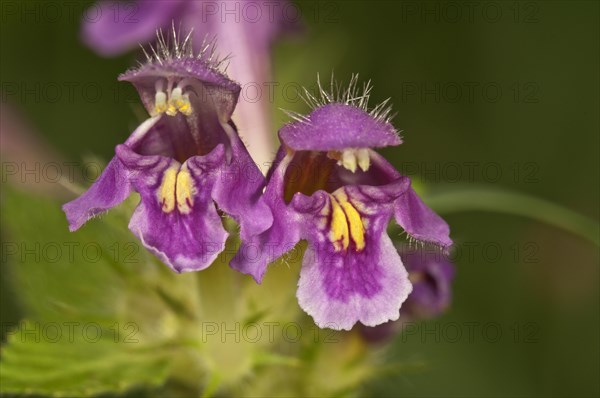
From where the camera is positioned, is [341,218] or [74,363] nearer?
[341,218]

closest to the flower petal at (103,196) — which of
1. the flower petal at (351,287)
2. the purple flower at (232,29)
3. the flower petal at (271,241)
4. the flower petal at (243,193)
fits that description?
the flower petal at (243,193)

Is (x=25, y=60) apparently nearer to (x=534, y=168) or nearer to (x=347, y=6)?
(x=347, y=6)

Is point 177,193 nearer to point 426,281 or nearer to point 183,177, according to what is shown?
point 183,177

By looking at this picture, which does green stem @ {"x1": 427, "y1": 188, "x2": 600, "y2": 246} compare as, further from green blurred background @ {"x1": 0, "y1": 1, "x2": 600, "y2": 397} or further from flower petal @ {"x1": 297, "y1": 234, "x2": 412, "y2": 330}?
green blurred background @ {"x1": 0, "y1": 1, "x2": 600, "y2": 397}

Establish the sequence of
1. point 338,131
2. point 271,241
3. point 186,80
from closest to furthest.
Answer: point 271,241 → point 338,131 → point 186,80

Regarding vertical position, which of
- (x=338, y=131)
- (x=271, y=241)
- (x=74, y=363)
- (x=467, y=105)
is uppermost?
(x=338, y=131)

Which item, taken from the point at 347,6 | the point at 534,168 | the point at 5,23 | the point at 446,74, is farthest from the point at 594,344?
the point at 5,23

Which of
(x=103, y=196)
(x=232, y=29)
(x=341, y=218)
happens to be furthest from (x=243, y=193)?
(x=232, y=29)
